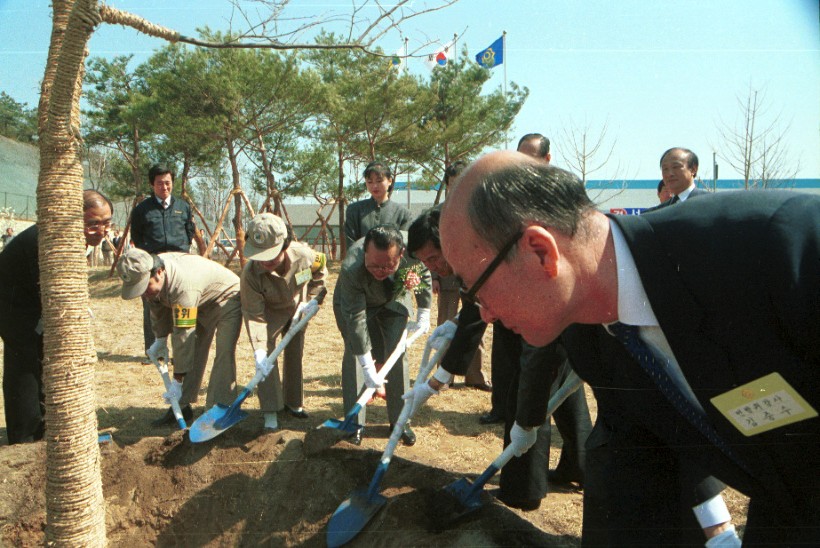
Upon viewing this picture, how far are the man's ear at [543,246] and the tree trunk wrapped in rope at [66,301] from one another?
66.5 inches

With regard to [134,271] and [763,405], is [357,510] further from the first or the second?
[763,405]

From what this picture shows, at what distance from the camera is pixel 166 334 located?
441 cm

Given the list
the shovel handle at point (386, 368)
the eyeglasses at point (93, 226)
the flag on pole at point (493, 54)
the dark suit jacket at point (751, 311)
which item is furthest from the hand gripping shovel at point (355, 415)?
the flag on pole at point (493, 54)

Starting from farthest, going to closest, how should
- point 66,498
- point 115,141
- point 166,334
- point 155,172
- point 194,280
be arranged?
point 115,141 < point 155,172 < point 166,334 < point 194,280 < point 66,498

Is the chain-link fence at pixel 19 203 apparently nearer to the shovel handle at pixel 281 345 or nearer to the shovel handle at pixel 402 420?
the shovel handle at pixel 281 345

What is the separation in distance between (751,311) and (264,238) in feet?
10.5

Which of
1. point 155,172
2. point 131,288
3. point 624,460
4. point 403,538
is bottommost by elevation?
point 403,538

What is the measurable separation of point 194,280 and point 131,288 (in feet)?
1.47

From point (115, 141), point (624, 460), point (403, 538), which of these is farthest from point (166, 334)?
point (115, 141)

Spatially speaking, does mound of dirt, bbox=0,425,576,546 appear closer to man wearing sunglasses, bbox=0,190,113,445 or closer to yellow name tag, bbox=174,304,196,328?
man wearing sunglasses, bbox=0,190,113,445

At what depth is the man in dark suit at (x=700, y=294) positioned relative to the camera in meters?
1.04

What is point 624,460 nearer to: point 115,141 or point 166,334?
point 166,334

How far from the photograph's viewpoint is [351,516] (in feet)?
9.15

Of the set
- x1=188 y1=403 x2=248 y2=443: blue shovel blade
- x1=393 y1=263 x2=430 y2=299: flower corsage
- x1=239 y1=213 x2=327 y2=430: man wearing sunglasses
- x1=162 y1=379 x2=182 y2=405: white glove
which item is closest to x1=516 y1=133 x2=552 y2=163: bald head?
x1=393 y1=263 x2=430 y2=299: flower corsage
